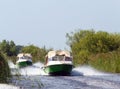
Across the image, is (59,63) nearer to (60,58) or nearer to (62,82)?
(60,58)

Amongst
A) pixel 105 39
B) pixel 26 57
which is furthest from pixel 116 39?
pixel 26 57

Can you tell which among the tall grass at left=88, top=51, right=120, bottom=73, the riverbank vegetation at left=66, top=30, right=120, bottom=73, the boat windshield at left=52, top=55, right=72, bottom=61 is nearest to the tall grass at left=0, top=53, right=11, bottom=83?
the boat windshield at left=52, top=55, right=72, bottom=61

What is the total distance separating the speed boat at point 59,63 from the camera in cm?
5028

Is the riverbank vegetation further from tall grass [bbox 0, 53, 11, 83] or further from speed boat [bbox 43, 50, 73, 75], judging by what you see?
tall grass [bbox 0, 53, 11, 83]

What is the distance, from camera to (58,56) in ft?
172

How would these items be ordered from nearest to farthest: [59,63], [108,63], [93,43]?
[59,63] < [108,63] < [93,43]

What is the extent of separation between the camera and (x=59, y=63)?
50.4 m

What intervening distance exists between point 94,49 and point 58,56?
48378 mm

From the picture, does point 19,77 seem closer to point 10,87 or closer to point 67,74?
point 10,87

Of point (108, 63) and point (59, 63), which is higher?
point (108, 63)

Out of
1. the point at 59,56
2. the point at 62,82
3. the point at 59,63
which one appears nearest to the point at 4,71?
the point at 62,82

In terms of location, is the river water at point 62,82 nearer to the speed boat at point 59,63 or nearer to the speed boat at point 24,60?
the speed boat at point 59,63

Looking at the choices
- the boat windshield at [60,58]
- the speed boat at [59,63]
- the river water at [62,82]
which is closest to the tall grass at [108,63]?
the river water at [62,82]

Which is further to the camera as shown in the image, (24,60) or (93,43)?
(93,43)
